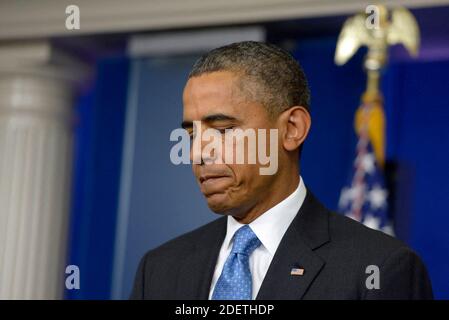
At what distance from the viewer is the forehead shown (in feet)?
3.74

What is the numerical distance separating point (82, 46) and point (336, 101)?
0.96 meters

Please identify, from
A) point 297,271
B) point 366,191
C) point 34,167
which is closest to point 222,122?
point 297,271

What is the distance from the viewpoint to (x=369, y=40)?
2.63 metres

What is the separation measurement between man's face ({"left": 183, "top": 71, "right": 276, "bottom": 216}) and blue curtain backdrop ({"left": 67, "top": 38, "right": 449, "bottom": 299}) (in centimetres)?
141

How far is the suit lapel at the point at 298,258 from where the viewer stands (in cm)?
109

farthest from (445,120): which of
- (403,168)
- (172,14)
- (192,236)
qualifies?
(192,236)

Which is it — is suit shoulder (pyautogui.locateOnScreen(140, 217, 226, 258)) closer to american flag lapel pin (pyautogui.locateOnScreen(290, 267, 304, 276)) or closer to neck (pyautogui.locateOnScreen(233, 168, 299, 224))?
neck (pyautogui.locateOnScreen(233, 168, 299, 224))

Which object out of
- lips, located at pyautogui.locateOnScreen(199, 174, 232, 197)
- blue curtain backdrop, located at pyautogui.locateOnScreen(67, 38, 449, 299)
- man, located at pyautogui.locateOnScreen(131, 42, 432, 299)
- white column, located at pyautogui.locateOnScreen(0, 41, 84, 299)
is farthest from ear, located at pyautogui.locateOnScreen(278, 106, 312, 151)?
white column, located at pyautogui.locateOnScreen(0, 41, 84, 299)

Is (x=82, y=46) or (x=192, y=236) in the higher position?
(x=82, y=46)

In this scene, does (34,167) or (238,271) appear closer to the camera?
(238,271)

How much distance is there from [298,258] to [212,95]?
10.2 inches

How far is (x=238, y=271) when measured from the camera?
112 cm

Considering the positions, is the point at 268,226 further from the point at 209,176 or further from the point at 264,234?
Result: the point at 209,176

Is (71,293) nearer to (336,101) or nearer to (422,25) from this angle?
(336,101)
